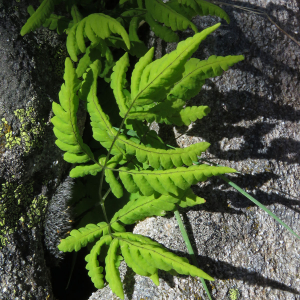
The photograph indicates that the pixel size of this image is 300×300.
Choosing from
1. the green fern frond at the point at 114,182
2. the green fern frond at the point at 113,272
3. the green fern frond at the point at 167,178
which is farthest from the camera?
the green fern frond at the point at 114,182

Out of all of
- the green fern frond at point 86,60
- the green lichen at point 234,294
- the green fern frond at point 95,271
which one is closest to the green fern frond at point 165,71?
the green fern frond at point 86,60

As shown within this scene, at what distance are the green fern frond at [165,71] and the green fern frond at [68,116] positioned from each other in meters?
0.27

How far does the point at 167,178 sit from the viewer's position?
45.3 inches

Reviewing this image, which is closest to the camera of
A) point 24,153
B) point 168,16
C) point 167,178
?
point 167,178

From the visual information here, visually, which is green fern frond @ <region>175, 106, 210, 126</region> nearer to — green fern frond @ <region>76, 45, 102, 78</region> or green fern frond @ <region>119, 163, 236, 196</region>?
green fern frond @ <region>119, 163, 236, 196</region>

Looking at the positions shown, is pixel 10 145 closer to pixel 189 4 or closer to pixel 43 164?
pixel 43 164

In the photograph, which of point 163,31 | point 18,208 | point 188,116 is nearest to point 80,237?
point 18,208

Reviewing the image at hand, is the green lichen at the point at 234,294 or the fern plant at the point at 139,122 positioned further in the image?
the green lichen at the point at 234,294

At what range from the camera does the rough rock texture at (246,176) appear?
1.56 meters

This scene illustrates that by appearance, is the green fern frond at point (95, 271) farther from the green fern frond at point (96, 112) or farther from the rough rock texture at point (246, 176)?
the green fern frond at point (96, 112)

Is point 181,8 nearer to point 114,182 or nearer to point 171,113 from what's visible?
point 171,113

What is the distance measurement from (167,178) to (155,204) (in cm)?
21

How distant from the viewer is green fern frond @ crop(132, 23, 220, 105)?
0.97 metres

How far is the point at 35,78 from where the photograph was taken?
154 cm
